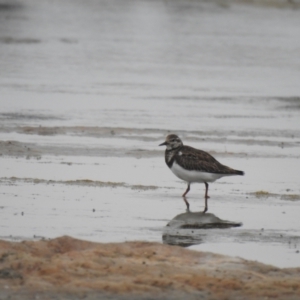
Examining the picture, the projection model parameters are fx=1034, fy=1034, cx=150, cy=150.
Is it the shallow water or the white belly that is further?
the white belly

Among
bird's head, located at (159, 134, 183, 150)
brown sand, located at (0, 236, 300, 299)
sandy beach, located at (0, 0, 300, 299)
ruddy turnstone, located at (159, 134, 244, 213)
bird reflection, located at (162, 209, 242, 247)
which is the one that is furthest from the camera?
bird's head, located at (159, 134, 183, 150)

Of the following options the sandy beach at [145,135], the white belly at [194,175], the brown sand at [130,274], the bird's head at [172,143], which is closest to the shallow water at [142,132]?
the sandy beach at [145,135]

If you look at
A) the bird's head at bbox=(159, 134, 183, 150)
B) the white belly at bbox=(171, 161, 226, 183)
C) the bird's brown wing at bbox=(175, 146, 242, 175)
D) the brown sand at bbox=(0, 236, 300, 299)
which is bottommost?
the brown sand at bbox=(0, 236, 300, 299)

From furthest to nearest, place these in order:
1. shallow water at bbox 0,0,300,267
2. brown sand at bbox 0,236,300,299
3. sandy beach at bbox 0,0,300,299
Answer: shallow water at bbox 0,0,300,267 < sandy beach at bbox 0,0,300,299 < brown sand at bbox 0,236,300,299

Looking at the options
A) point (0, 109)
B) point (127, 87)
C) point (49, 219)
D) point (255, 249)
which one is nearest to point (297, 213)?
point (255, 249)

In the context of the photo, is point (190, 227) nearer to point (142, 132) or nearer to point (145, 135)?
point (145, 135)

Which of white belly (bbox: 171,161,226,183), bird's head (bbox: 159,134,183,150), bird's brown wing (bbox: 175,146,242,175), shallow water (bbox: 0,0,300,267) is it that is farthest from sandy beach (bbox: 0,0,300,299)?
bird's head (bbox: 159,134,183,150)

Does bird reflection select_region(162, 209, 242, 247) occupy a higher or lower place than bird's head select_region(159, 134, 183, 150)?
lower

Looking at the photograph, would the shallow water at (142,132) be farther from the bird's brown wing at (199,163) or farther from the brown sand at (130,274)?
the brown sand at (130,274)

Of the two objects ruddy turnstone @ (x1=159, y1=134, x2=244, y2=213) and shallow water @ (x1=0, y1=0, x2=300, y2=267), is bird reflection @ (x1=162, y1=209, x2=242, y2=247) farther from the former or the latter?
ruddy turnstone @ (x1=159, y1=134, x2=244, y2=213)

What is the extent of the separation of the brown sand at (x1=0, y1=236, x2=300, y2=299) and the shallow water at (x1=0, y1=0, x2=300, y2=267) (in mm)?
1410

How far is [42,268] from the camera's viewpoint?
31.7 ft

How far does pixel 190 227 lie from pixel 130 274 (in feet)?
11.6

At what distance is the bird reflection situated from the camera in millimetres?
12266
